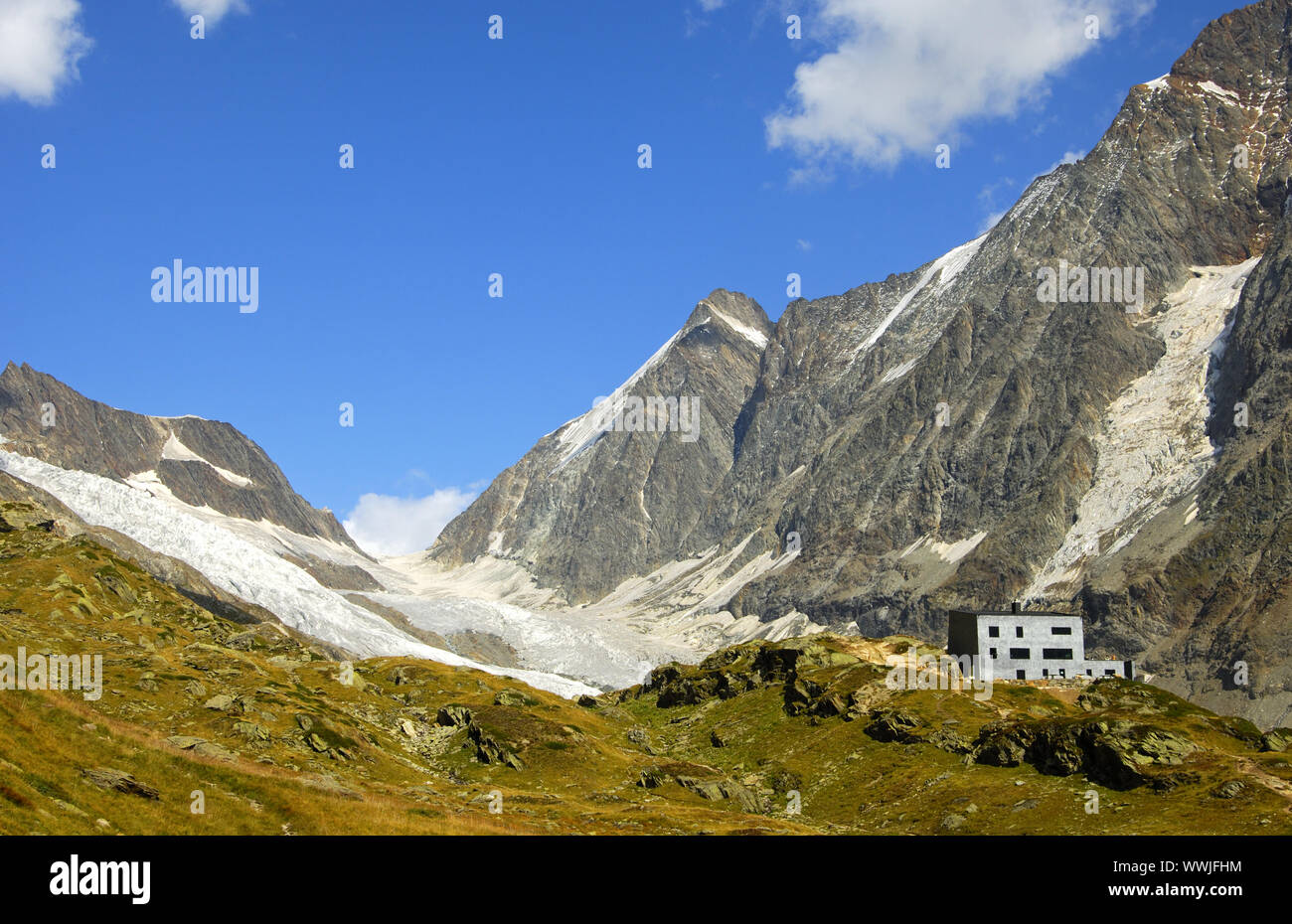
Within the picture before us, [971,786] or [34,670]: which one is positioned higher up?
[34,670]

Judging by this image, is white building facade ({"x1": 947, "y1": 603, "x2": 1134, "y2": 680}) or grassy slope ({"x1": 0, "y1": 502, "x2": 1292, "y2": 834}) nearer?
grassy slope ({"x1": 0, "y1": 502, "x2": 1292, "y2": 834})

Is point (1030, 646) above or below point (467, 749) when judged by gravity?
above

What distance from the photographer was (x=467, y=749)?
8669 centimetres

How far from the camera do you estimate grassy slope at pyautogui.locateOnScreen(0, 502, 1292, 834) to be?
4091 centimetres

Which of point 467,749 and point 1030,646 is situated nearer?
point 467,749

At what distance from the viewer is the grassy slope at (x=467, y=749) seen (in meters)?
40.9

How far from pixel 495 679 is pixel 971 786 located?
64.7m

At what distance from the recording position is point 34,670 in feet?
227
